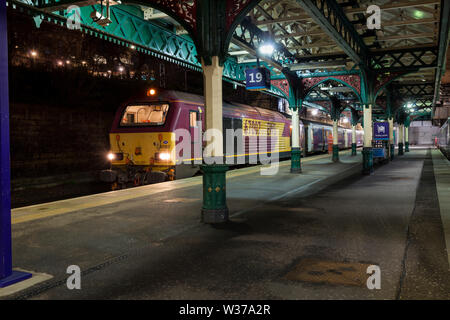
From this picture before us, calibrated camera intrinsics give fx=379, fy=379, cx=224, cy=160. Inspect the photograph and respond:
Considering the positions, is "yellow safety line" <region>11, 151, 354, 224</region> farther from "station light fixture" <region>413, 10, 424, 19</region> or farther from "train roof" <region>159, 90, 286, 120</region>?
"station light fixture" <region>413, 10, 424, 19</region>

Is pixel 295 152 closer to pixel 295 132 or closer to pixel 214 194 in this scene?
pixel 295 132

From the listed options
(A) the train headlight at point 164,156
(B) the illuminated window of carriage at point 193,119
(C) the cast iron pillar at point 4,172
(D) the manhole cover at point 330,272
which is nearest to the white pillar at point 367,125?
(B) the illuminated window of carriage at point 193,119

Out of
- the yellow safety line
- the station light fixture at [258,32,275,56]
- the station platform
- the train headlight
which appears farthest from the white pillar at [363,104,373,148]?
the train headlight

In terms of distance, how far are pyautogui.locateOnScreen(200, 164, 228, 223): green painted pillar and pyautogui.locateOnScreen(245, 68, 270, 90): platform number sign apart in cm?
671

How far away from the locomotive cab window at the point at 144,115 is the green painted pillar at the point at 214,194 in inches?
209

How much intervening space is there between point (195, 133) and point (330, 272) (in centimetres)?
903

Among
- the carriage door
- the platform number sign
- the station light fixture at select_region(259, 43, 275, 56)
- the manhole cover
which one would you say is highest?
the station light fixture at select_region(259, 43, 275, 56)

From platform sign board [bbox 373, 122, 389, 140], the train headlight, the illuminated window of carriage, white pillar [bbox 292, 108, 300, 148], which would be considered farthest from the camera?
platform sign board [bbox 373, 122, 389, 140]

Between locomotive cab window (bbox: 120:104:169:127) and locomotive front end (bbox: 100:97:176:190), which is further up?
locomotive cab window (bbox: 120:104:169:127)

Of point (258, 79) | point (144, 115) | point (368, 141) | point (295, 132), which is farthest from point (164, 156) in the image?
point (368, 141)

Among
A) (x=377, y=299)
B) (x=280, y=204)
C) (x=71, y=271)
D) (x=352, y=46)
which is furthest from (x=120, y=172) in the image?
(x=377, y=299)

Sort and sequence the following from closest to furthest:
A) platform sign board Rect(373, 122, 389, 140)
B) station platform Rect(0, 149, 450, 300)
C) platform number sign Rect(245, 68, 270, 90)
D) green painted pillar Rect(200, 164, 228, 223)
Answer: station platform Rect(0, 149, 450, 300) < green painted pillar Rect(200, 164, 228, 223) < platform number sign Rect(245, 68, 270, 90) < platform sign board Rect(373, 122, 389, 140)

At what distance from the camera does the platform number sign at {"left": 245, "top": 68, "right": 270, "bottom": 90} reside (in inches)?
506

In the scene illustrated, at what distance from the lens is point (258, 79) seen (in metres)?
12.9
